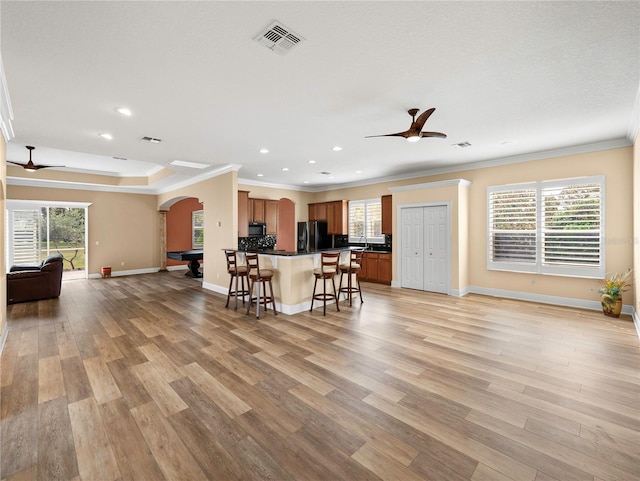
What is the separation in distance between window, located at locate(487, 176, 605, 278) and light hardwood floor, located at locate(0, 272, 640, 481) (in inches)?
46.7

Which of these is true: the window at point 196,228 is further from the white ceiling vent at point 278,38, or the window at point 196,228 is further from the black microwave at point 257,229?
the white ceiling vent at point 278,38

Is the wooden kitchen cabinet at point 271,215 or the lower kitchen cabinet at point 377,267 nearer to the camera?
the lower kitchen cabinet at point 377,267

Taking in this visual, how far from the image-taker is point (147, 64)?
247cm

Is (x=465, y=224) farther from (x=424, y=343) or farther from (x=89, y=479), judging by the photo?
(x=89, y=479)

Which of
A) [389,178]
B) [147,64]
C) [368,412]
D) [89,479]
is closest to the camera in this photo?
[89,479]

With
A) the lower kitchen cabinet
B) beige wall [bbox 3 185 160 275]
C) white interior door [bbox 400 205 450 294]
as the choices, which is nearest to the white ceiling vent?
white interior door [bbox 400 205 450 294]

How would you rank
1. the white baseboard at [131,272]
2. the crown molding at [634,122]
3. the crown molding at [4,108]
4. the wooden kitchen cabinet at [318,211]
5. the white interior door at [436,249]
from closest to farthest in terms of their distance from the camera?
the crown molding at [4,108] → the crown molding at [634,122] → the white interior door at [436,249] → the white baseboard at [131,272] → the wooden kitchen cabinet at [318,211]

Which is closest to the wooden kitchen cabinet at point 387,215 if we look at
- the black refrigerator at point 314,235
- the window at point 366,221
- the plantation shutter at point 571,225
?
the window at point 366,221

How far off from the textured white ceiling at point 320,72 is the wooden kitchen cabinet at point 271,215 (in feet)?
12.4

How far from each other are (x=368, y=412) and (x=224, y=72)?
10.4ft

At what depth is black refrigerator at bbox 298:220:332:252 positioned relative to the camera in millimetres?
9242

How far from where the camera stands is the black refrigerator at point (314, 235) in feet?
30.3

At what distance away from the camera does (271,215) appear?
28.3 ft

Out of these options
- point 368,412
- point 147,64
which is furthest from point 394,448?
point 147,64
